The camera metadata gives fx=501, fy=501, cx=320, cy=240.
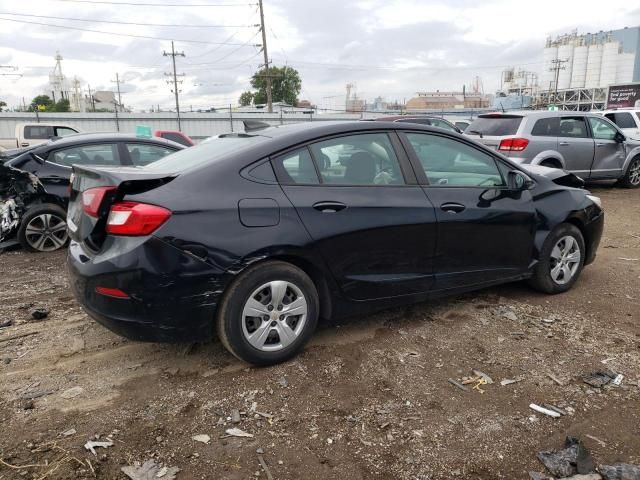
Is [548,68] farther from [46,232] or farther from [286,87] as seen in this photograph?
[46,232]

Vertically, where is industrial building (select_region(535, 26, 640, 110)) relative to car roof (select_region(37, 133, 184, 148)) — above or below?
above

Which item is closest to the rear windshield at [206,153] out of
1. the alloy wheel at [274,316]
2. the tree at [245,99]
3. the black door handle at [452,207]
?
the alloy wheel at [274,316]

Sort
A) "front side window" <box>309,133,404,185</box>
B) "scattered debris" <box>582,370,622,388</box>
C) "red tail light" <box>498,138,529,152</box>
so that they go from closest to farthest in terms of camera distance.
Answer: "scattered debris" <box>582,370,622,388</box>, "front side window" <box>309,133,404,185</box>, "red tail light" <box>498,138,529,152</box>

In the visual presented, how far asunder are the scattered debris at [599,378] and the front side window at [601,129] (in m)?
8.52

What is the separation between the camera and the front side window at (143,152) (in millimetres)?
6977

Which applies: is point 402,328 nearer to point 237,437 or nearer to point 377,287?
point 377,287

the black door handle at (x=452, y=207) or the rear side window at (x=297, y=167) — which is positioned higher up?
the rear side window at (x=297, y=167)

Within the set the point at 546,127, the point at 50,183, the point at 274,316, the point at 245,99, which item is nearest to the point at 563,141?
the point at 546,127

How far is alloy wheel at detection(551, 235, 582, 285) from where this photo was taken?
4.55 m

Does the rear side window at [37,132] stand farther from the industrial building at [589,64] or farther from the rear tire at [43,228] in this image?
the industrial building at [589,64]

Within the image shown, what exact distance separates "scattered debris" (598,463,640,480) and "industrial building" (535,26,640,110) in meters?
90.3

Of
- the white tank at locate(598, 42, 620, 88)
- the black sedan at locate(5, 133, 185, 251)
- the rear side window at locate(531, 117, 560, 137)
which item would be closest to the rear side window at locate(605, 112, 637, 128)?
the rear side window at locate(531, 117, 560, 137)

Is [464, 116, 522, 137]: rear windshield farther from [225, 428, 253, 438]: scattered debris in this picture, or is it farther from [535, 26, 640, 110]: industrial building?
[535, 26, 640, 110]: industrial building

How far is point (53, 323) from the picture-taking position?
4.13 meters
